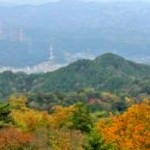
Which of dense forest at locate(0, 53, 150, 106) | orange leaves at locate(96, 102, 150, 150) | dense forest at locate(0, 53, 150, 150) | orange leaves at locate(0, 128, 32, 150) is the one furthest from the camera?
dense forest at locate(0, 53, 150, 106)

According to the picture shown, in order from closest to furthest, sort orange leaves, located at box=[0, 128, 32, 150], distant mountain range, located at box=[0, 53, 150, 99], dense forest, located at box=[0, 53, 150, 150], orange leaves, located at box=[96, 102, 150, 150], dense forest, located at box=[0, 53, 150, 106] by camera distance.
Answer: orange leaves, located at box=[0, 128, 32, 150] → orange leaves, located at box=[96, 102, 150, 150] → dense forest, located at box=[0, 53, 150, 150] → dense forest, located at box=[0, 53, 150, 106] → distant mountain range, located at box=[0, 53, 150, 99]

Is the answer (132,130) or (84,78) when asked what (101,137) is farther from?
(84,78)

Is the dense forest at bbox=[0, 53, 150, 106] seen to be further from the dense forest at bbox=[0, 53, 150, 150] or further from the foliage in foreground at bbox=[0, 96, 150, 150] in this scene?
the foliage in foreground at bbox=[0, 96, 150, 150]

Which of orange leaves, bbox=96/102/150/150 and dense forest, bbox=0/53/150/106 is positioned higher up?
orange leaves, bbox=96/102/150/150

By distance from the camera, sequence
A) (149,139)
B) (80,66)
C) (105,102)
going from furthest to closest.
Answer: (80,66) → (105,102) → (149,139)

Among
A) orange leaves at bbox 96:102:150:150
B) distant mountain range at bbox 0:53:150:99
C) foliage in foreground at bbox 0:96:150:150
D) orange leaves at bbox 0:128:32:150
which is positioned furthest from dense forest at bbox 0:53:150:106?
orange leaves at bbox 0:128:32:150

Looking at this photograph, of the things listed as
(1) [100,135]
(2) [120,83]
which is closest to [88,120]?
(1) [100,135]

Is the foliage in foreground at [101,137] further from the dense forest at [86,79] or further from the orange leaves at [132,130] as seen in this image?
the dense forest at [86,79]

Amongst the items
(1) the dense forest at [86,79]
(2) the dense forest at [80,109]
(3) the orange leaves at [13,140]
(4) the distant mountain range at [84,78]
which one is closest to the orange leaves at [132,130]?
(2) the dense forest at [80,109]

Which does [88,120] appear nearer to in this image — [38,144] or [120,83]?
[38,144]
